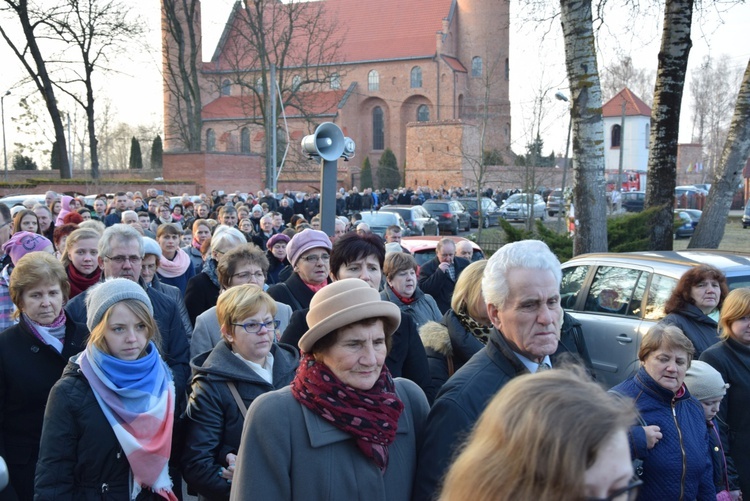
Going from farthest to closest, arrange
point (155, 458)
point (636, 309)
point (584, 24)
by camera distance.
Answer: point (584, 24)
point (636, 309)
point (155, 458)

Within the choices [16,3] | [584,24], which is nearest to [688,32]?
[584,24]

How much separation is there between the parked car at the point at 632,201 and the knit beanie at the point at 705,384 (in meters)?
41.2

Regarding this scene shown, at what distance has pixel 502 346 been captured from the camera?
275 centimetres

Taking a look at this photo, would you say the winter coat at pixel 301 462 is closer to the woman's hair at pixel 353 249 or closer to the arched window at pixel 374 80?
the woman's hair at pixel 353 249

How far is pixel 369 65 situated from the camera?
2977 inches

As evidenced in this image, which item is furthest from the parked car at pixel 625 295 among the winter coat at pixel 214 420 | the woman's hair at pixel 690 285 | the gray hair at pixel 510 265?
the gray hair at pixel 510 265

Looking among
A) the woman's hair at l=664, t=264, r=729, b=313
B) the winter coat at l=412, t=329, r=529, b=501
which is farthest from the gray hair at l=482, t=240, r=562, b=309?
the woman's hair at l=664, t=264, r=729, b=313

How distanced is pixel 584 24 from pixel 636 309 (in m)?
5.30

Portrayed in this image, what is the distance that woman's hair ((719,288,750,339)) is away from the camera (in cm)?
461

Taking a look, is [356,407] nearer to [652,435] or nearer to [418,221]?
[652,435]

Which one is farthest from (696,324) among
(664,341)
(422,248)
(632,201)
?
Result: (632,201)

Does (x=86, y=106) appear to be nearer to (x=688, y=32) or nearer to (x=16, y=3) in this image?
(x=16, y=3)

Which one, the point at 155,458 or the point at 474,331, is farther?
the point at 474,331

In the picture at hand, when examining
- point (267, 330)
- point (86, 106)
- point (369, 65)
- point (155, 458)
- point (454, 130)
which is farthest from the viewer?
point (369, 65)
